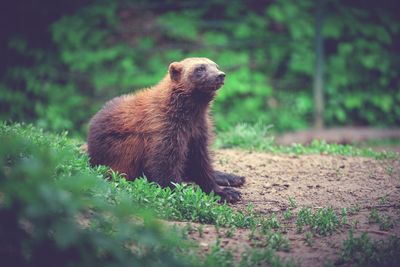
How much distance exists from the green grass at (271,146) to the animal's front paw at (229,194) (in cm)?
186

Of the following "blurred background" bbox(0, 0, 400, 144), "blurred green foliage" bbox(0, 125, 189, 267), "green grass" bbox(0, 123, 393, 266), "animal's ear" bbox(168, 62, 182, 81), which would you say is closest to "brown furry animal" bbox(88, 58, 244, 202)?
"animal's ear" bbox(168, 62, 182, 81)

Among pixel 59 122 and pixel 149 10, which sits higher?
pixel 149 10

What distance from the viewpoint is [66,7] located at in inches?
404

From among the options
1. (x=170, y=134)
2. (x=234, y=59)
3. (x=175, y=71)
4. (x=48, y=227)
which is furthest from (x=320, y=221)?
(x=234, y=59)

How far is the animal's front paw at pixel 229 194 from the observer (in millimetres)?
4926

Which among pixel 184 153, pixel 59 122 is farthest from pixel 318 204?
pixel 59 122

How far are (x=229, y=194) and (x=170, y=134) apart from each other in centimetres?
74

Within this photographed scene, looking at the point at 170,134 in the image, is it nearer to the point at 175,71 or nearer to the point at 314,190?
the point at 175,71

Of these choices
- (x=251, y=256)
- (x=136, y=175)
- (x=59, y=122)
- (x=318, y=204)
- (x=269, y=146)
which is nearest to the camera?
(x=251, y=256)

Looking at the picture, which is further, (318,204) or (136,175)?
(136,175)

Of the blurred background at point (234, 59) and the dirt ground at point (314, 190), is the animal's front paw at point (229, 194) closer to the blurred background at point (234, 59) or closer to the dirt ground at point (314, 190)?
the dirt ground at point (314, 190)

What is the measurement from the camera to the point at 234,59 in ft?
33.0

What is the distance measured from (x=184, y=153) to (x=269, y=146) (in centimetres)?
224

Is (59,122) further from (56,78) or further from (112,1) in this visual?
(112,1)
